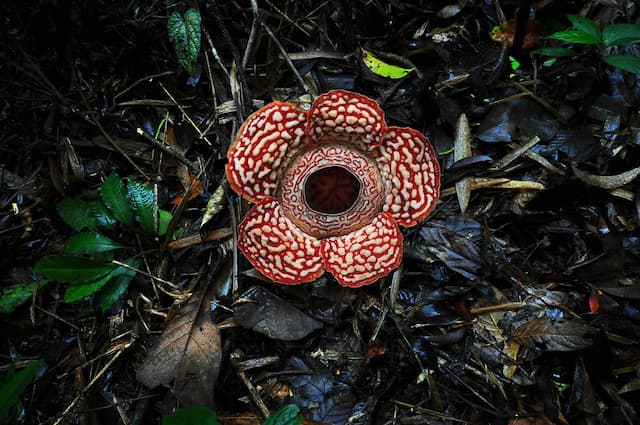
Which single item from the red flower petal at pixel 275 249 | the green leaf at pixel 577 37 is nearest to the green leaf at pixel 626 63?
the green leaf at pixel 577 37

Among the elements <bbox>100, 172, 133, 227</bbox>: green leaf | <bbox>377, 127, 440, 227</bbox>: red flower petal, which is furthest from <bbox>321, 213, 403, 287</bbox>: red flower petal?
<bbox>100, 172, 133, 227</bbox>: green leaf

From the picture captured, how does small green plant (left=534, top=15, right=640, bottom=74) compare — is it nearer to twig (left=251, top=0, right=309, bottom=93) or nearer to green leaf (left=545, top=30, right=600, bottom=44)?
green leaf (left=545, top=30, right=600, bottom=44)

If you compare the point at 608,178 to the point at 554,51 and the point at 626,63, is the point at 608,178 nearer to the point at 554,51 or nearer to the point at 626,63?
the point at 626,63

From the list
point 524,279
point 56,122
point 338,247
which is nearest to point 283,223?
point 338,247

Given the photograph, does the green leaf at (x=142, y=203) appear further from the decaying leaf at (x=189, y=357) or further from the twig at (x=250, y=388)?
the twig at (x=250, y=388)

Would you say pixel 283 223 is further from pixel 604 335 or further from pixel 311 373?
pixel 604 335

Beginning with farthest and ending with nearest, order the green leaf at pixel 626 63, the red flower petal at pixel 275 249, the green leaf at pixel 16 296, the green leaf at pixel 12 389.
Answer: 1. the green leaf at pixel 16 296
2. the red flower petal at pixel 275 249
3. the green leaf at pixel 626 63
4. the green leaf at pixel 12 389
